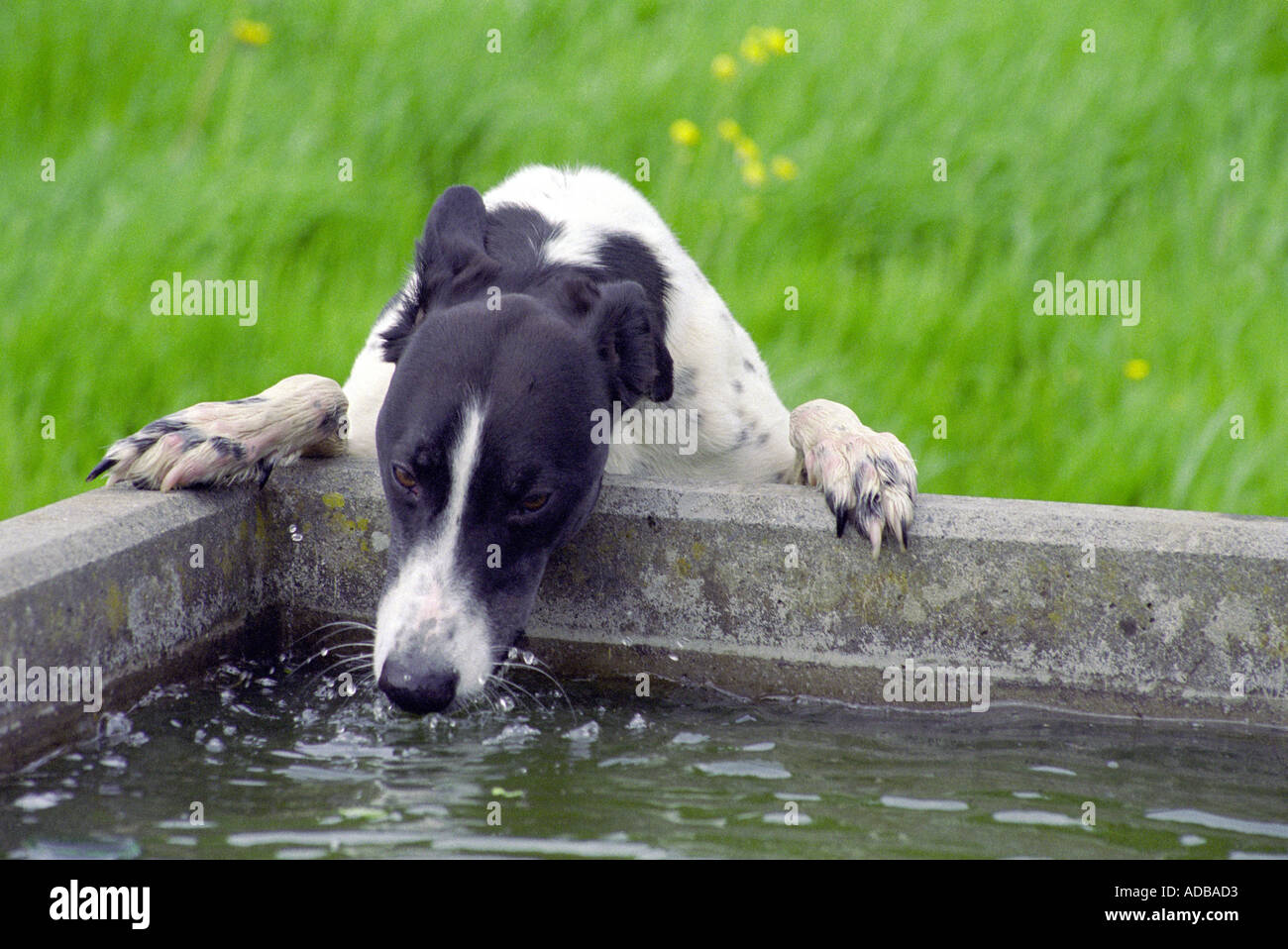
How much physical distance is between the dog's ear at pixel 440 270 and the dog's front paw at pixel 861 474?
861 mm

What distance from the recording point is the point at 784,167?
5887 millimetres

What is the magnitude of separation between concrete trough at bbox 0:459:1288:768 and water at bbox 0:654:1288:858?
0.26ft

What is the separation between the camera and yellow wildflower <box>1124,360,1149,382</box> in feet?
17.3

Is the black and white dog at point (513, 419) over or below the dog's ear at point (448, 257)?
below

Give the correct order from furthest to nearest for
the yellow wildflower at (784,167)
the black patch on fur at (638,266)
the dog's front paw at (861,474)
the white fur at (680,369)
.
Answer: the yellow wildflower at (784,167)
the white fur at (680,369)
the black patch on fur at (638,266)
the dog's front paw at (861,474)

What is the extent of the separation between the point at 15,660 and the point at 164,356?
2.48 metres

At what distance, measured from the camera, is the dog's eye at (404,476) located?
2.96 metres

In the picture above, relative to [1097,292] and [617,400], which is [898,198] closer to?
[1097,292]

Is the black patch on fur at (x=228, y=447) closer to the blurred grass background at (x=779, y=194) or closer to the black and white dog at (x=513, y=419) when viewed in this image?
the black and white dog at (x=513, y=419)

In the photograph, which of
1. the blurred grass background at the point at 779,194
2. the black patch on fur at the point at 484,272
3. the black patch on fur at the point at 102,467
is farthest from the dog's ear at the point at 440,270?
the blurred grass background at the point at 779,194

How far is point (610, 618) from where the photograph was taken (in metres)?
3.37

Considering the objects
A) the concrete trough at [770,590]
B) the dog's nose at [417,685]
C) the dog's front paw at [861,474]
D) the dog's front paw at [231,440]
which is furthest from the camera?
the dog's front paw at [231,440]

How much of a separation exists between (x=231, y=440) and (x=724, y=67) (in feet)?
9.96

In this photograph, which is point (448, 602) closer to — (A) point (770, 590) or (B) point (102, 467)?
(A) point (770, 590)
